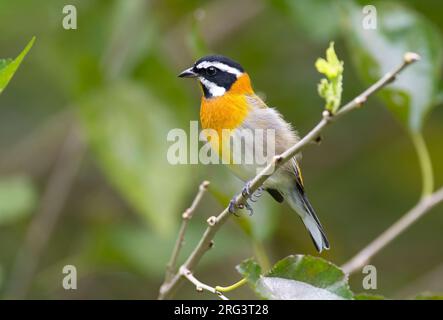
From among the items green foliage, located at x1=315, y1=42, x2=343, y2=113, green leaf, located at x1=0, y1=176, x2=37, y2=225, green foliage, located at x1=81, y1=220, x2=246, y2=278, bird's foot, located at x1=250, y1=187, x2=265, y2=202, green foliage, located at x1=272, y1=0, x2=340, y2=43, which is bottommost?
green foliage, located at x1=315, y1=42, x2=343, y2=113

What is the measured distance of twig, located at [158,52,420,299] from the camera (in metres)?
1.71

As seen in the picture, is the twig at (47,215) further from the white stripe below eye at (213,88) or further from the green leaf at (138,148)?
the white stripe below eye at (213,88)

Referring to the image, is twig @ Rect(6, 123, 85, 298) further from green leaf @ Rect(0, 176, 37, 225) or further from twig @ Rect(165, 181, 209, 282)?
twig @ Rect(165, 181, 209, 282)

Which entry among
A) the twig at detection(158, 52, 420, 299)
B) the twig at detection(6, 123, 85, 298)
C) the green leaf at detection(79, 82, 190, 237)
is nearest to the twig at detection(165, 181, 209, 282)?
the twig at detection(158, 52, 420, 299)

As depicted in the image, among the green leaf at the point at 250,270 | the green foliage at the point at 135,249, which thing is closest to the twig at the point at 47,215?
the green foliage at the point at 135,249

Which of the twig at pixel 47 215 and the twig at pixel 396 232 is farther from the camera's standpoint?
the twig at pixel 47 215

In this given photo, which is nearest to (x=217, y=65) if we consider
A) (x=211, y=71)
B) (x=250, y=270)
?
(x=211, y=71)

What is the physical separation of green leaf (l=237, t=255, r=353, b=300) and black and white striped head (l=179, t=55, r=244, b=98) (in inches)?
49.5

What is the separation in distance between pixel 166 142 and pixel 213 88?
50 centimetres

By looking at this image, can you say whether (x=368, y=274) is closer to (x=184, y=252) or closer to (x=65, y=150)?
(x=184, y=252)

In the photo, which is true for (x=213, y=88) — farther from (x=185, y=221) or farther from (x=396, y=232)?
(x=185, y=221)

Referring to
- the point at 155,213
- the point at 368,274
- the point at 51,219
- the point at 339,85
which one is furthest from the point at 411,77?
the point at 51,219

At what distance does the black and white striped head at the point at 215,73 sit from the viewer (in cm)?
326

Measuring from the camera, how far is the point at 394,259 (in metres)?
5.25
